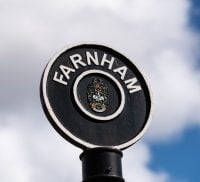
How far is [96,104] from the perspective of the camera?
605 centimetres

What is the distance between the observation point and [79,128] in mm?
5848

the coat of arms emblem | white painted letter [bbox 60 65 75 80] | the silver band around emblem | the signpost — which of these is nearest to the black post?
the signpost

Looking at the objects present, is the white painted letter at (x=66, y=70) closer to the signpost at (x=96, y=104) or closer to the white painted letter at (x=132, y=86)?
the signpost at (x=96, y=104)

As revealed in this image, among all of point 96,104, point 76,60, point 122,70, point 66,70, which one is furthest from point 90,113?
point 122,70

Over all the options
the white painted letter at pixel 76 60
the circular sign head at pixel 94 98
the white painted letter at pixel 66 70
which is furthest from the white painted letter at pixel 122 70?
the white painted letter at pixel 66 70

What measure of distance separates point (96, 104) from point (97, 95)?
0.11 m

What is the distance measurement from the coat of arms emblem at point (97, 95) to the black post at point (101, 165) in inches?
25.3

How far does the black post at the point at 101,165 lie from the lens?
211 inches

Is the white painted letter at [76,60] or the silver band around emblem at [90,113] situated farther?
the white painted letter at [76,60]

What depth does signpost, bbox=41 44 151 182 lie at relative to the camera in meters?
5.57

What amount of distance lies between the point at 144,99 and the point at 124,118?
0.50 meters

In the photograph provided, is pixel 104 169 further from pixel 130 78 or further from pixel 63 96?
pixel 130 78

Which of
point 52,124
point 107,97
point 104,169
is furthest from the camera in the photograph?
point 107,97

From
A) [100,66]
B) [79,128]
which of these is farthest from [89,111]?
[100,66]
